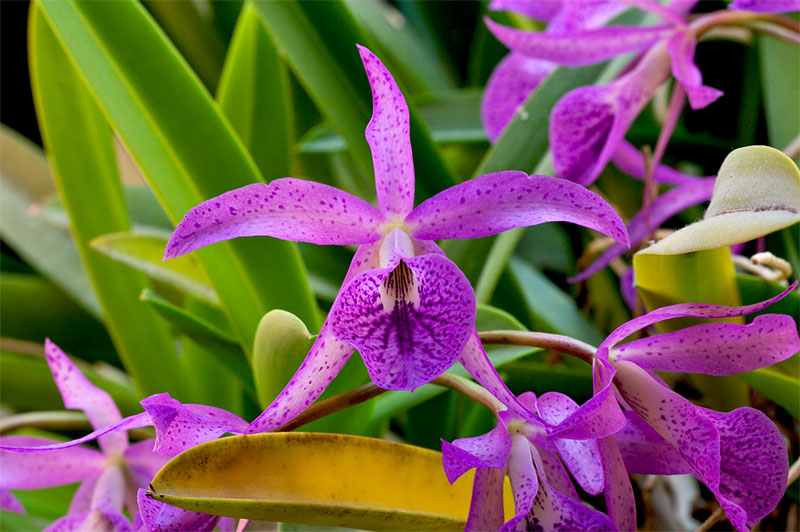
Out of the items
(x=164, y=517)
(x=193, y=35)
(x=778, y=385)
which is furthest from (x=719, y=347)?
(x=193, y=35)

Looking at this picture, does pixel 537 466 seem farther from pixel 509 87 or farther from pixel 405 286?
pixel 509 87

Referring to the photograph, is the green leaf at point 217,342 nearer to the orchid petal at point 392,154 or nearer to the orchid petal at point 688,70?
the orchid petal at point 392,154

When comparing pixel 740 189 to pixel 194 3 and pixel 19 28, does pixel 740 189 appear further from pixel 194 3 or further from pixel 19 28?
pixel 19 28

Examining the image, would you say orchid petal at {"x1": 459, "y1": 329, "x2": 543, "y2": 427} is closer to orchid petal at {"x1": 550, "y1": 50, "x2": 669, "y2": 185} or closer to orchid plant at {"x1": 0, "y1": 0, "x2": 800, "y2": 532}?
orchid plant at {"x1": 0, "y1": 0, "x2": 800, "y2": 532}

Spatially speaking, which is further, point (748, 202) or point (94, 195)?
point (94, 195)

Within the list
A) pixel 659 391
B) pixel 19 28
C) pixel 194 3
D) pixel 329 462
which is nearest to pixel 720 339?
pixel 659 391

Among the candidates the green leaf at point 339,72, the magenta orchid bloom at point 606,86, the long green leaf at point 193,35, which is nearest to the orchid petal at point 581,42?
the magenta orchid bloom at point 606,86
